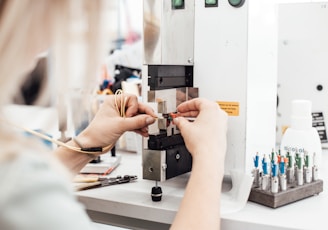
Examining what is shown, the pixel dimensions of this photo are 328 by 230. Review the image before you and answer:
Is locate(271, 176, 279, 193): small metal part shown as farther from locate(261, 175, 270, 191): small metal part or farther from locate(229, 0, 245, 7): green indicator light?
locate(229, 0, 245, 7): green indicator light

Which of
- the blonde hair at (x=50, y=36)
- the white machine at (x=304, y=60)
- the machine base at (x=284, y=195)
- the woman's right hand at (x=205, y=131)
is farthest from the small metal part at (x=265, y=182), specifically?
the white machine at (x=304, y=60)

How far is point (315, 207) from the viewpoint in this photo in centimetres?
88

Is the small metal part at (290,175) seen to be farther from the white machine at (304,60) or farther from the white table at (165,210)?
the white machine at (304,60)

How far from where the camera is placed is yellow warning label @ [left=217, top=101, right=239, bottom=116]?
3.23 feet

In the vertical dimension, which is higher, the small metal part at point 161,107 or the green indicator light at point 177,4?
the green indicator light at point 177,4

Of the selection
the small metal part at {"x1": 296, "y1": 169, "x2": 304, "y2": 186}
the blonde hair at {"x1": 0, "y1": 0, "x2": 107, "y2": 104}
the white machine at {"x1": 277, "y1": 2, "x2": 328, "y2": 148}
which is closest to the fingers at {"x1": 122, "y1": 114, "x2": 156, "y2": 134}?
the small metal part at {"x1": 296, "y1": 169, "x2": 304, "y2": 186}

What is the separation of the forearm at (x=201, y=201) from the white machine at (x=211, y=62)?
0.18 meters

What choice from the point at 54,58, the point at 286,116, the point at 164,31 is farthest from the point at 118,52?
the point at 54,58

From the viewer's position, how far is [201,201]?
71 cm

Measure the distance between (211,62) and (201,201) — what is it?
401 millimetres

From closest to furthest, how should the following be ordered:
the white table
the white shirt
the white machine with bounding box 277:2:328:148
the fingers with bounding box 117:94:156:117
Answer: the white shirt < the white table < the fingers with bounding box 117:94:156:117 < the white machine with bounding box 277:2:328:148

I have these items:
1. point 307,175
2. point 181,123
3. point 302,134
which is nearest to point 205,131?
point 181,123

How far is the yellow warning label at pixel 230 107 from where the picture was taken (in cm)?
98

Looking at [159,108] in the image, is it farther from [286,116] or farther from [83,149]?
[286,116]
